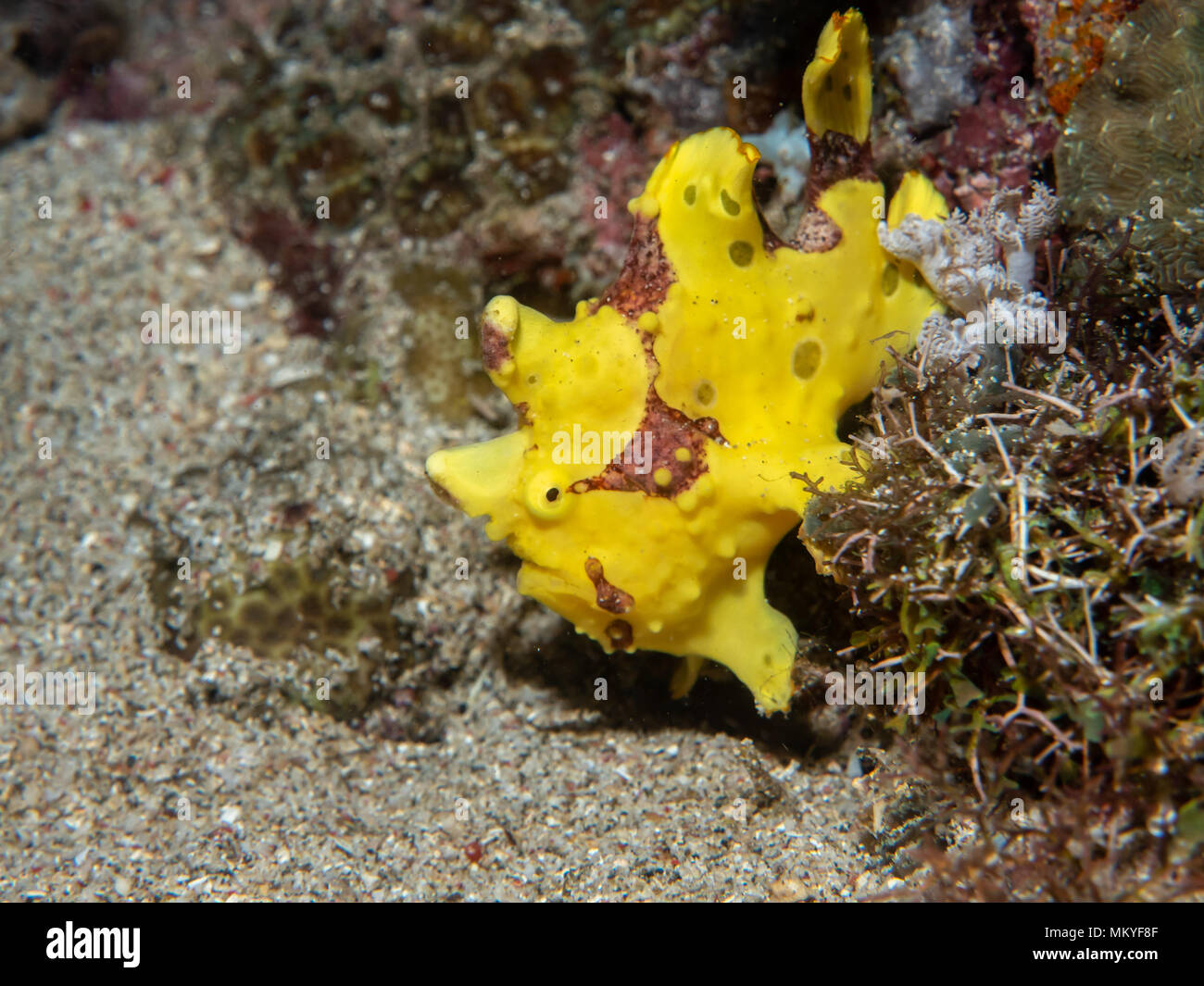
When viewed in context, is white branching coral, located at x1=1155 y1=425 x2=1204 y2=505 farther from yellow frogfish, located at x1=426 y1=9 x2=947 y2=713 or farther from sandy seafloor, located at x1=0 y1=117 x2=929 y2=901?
sandy seafloor, located at x1=0 y1=117 x2=929 y2=901

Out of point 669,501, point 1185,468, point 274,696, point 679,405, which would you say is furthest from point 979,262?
point 274,696

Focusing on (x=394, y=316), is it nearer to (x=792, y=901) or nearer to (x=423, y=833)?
(x=423, y=833)

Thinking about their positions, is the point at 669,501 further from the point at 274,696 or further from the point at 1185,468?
the point at 274,696

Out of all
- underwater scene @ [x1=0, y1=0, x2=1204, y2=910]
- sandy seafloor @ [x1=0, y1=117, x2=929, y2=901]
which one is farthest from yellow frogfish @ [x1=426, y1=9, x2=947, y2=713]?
sandy seafloor @ [x1=0, y1=117, x2=929, y2=901]

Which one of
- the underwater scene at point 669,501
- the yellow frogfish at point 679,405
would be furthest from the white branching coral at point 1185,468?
the yellow frogfish at point 679,405

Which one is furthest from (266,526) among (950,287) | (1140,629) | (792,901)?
(1140,629)
